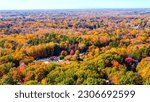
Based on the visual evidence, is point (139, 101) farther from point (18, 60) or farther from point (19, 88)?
point (18, 60)

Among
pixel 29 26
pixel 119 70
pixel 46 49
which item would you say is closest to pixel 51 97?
pixel 119 70

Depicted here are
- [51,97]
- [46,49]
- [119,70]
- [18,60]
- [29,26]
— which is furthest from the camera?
[29,26]

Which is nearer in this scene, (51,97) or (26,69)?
(51,97)

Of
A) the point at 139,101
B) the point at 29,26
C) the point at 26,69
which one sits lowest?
the point at 29,26

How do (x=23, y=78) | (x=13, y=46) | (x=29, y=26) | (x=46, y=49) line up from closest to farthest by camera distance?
(x=23, y=78)
(x=46, y=49)
(x=13, y=46)
(x=29, y=26)

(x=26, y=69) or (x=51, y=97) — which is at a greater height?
(x=51, y=97)

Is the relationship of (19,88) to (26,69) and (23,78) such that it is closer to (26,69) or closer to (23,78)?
(23,78)

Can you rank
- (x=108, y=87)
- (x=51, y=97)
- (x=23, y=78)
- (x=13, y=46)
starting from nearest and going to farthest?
(x=51, y=97) < (x=108, y=87) < (x=23, y=78) < (x=13, y=46)

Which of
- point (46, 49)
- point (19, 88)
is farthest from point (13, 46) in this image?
point (19, 88)

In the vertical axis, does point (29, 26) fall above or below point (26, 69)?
below
